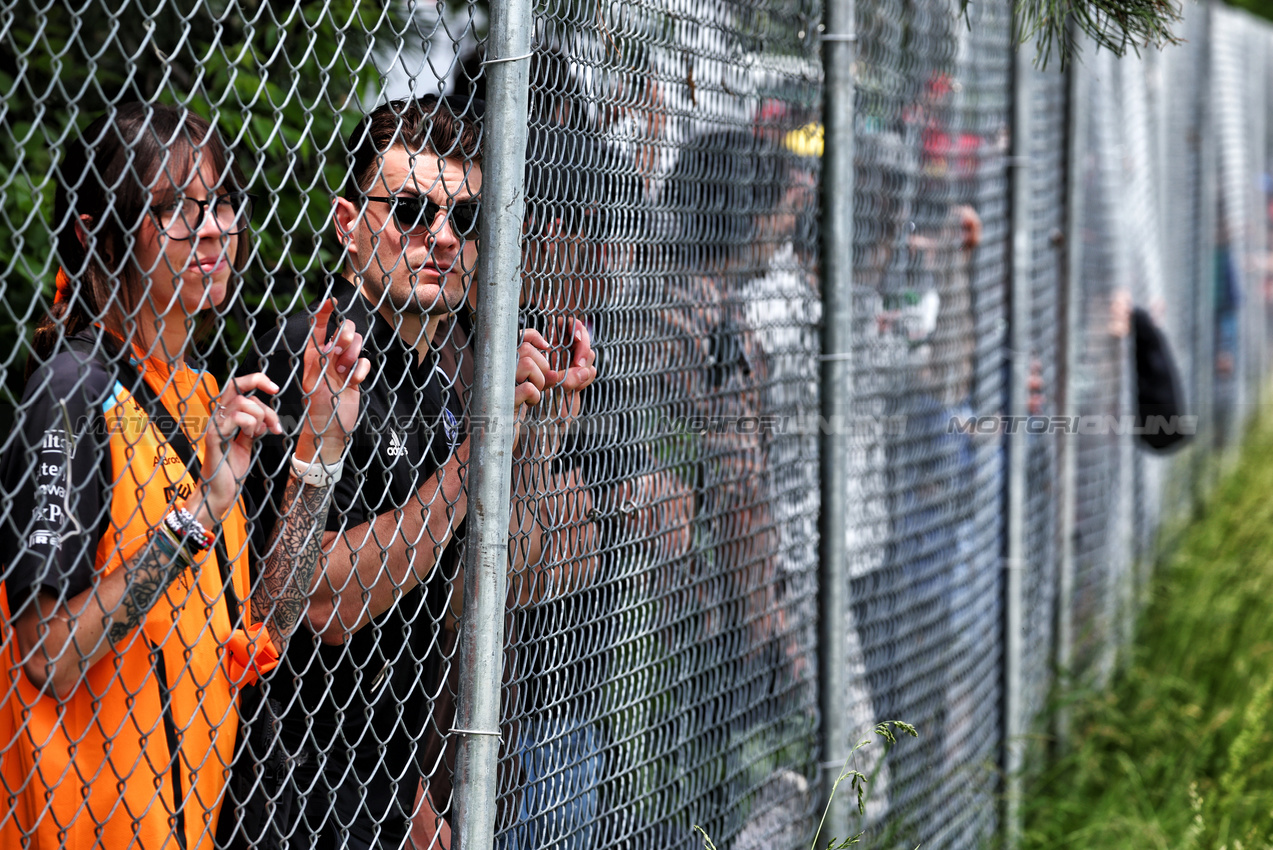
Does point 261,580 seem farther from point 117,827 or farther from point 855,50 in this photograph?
point 855,50

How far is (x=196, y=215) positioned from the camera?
1.75 meters

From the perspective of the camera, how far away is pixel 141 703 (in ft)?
5.75

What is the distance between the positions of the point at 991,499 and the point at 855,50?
1.68m

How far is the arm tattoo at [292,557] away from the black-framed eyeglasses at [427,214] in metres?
0.43

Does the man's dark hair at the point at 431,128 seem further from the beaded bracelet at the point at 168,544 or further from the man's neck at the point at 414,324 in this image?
the beaded bracelet at the point at 168,544

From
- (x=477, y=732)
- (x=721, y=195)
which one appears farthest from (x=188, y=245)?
(x=721, y=195)

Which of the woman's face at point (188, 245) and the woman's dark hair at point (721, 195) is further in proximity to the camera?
the woman's dark hair at point (721, 195)

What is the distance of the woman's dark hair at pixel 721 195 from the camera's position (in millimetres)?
2521

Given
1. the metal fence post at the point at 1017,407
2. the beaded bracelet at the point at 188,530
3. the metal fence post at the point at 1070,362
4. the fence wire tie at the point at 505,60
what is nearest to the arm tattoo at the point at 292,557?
the beaded bracelet at the point at 188,530

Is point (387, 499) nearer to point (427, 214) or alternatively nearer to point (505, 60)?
point (427, 214)

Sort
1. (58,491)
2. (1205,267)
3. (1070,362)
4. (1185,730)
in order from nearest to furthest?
1. (58,491)
2. (1185,730)
3. (1070,362)
4. (1205,267)

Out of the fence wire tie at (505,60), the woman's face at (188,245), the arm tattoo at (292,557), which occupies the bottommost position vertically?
the arm tattoo at (292,557)

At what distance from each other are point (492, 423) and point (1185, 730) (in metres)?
3.28

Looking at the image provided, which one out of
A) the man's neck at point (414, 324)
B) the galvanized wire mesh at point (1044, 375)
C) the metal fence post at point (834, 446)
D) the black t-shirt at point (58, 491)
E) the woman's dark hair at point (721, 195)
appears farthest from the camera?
the galvanized wire mesh at point (1044, 375)
